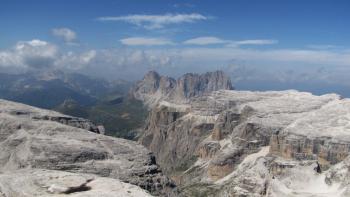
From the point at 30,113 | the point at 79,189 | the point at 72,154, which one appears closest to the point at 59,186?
the point at 79,189

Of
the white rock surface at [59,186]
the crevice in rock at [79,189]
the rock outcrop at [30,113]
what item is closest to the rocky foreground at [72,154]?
the rock outcrop at [30,113]

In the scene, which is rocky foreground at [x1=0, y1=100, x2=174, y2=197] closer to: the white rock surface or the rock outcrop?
the rock outcrop

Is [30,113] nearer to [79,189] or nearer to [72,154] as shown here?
[72,154]

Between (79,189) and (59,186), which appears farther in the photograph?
(79,189)

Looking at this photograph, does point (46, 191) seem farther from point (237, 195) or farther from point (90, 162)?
point (237, 195)

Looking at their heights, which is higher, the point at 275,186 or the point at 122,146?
the point at 122,146

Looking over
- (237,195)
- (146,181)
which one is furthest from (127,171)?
(237,195)

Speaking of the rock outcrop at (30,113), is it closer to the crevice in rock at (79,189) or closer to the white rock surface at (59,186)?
the white rock surface at (59,186)

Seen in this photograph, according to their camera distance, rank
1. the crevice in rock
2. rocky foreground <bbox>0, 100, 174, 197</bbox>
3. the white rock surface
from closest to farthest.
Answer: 1. the white rock surface
2. the crevice in rock
3. rocky foreground <bbox>0, 100, 174, 197</bbox>

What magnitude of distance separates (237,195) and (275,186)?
381 inches

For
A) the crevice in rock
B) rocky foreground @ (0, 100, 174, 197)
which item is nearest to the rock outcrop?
rocky foreground @ (0, 100, 174, 197)

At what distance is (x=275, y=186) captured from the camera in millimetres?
123000

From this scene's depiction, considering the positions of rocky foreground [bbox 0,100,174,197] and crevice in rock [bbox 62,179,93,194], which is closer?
crevice in rock [bbox 62,179,93,194]

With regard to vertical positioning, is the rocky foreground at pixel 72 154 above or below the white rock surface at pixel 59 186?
below
